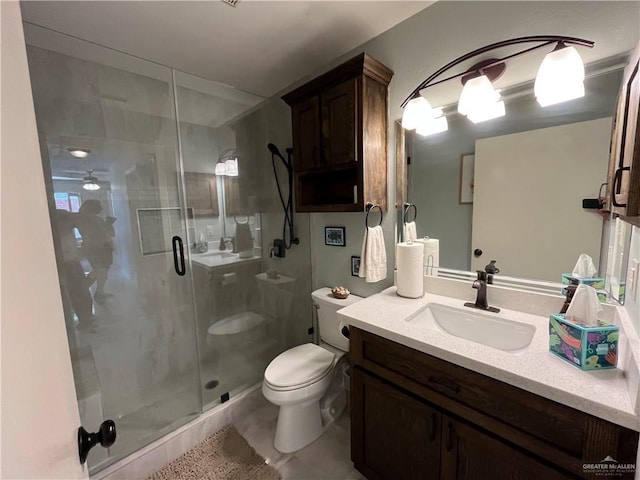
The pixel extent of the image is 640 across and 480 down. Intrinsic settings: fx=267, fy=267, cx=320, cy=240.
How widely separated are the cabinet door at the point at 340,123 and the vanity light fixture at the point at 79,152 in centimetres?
135

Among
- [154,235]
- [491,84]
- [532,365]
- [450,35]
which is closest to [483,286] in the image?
[532,365]

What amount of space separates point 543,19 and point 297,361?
2.07 m

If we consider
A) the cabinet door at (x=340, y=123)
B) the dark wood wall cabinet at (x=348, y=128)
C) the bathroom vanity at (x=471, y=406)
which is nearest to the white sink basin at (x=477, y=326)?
the bathroom vanity at (x=471, y=406)

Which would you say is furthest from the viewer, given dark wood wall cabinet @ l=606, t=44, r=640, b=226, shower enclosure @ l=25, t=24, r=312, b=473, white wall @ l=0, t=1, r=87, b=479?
shower enclosure @ l=25, t=24, r=312, b=473

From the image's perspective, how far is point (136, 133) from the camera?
167 centimetres

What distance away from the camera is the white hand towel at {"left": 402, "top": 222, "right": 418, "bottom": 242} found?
160 cm

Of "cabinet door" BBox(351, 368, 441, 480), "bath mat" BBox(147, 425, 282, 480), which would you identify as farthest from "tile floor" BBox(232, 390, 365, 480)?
"cabinet door" BBox(351, 368, 441, 480)

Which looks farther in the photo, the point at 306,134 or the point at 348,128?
the point at 306,134

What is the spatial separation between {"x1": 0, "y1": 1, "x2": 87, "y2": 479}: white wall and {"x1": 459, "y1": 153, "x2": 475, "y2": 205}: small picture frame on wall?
1.58 m

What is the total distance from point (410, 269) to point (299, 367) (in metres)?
0.89

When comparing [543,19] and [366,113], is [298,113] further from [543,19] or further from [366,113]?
[543,19]

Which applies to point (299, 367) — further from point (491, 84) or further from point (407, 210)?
point (491, 84)

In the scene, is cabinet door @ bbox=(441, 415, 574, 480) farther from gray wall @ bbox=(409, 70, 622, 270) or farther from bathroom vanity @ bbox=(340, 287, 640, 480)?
gray wall @ bbox=(409, 70, 622, 270)

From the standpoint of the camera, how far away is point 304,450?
1610mm
